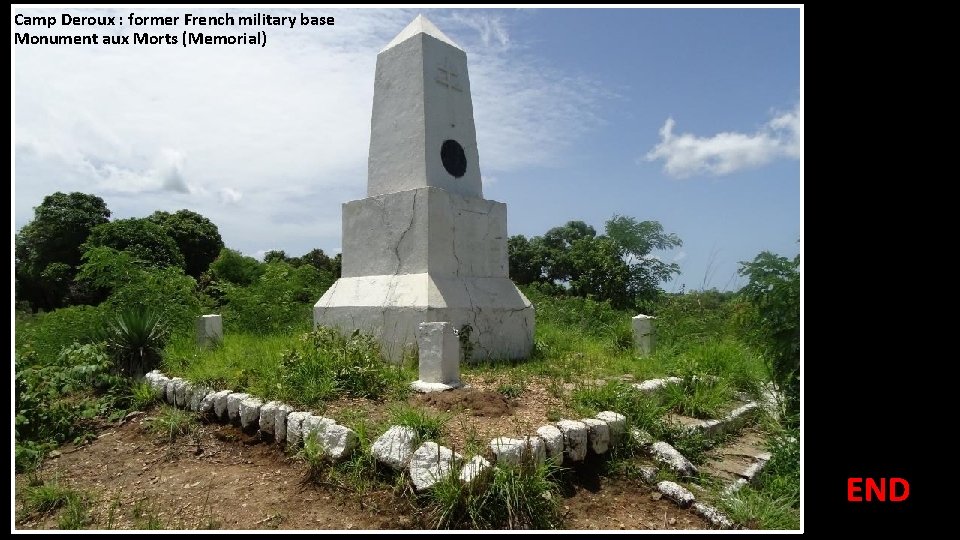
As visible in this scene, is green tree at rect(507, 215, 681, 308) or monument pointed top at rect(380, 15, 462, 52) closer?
monument pointed top at rect(380, 15, 462, 52)

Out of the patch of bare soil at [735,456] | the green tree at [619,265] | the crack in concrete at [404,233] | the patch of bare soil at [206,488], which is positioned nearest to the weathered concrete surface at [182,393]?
the patch of bare soil at [206,488]

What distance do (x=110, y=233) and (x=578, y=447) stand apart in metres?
18.7

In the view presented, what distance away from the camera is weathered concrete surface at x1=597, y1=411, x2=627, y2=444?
159 inches

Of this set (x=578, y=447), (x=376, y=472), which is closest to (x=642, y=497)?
(x=578, y=447)

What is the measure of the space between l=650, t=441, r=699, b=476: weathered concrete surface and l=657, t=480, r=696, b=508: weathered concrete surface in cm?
24

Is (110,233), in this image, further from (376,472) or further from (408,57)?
(376,472)

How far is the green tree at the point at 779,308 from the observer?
356cm

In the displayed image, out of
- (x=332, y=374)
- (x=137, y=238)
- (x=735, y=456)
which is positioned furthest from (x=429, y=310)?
(x=137, y=238)

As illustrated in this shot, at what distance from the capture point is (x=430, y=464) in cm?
323

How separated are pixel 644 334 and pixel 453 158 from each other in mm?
3627

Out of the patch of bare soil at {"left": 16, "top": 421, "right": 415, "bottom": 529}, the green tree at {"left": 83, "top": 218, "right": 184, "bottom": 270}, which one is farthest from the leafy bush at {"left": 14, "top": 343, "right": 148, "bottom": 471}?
the green tree at {"left": 83, "top": 218, "right": 184, "bottom": 270}

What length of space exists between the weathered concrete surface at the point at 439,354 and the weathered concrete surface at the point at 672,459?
1953mm

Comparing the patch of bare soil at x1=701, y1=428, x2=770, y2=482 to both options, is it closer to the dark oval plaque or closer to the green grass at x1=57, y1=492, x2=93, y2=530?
the green grass at x1=57, y1=492, x2=93, y2=530

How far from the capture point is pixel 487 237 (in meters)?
7.41
